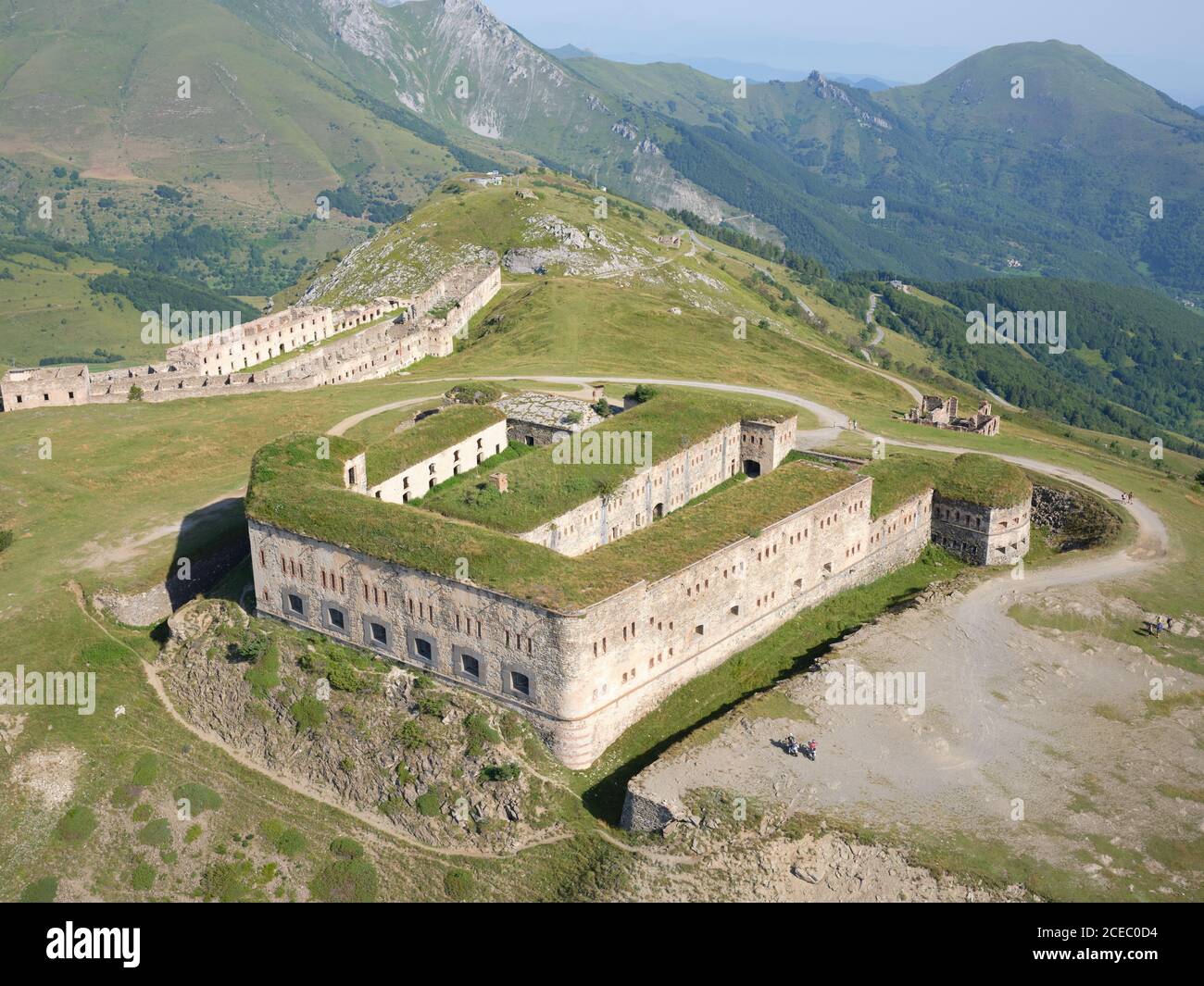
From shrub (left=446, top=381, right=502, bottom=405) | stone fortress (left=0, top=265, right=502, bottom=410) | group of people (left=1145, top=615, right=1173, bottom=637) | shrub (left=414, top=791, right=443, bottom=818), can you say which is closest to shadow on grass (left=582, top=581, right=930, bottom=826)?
shrub (left=414, top=791, right=443, bottom=818)

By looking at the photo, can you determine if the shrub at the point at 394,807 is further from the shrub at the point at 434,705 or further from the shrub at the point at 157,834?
the shrub at the point at 157,834

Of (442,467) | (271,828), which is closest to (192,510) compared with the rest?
(442,467)

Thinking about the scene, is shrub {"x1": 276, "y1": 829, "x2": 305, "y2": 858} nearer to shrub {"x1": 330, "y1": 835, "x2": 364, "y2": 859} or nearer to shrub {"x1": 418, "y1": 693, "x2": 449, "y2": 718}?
shrub {"x1": 330, "y1": 835, "x2": 364, "y2": 859}

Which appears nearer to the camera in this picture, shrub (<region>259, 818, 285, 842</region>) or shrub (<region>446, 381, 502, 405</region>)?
shrub (<region>259, 818, 285, 842</region>)

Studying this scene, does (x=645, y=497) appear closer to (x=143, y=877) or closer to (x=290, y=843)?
(x=290, y=843)

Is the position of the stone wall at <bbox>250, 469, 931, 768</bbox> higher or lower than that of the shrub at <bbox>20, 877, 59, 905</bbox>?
higher

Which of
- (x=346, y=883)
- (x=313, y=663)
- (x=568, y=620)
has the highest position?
(x=568, y=620)

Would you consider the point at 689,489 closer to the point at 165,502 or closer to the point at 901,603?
the point at 901,603
